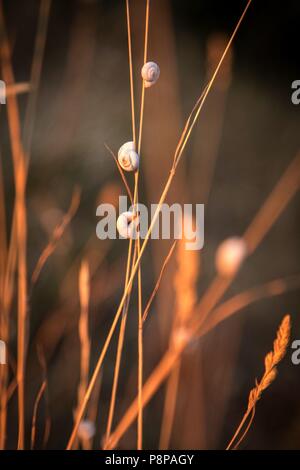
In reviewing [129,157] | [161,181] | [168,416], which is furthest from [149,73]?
[168,416]

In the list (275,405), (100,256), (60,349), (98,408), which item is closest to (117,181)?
(100,256)

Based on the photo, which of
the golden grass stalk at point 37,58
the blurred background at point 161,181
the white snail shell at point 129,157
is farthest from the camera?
the golden grass stalk at point 37,58

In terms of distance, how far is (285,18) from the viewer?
144 cm

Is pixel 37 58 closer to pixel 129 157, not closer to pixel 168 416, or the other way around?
pixel 129 157

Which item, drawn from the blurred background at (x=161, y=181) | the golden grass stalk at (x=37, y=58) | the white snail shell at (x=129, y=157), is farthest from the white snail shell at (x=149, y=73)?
the golden grass stalk at (x=37, y=58)

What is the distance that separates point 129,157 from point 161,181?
0.72 meters

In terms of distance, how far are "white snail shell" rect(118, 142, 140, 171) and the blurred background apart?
2.00 ft

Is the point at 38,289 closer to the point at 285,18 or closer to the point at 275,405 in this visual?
the point at 275,405

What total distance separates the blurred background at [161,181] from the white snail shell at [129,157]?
61 cm

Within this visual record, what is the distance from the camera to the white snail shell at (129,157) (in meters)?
0.56

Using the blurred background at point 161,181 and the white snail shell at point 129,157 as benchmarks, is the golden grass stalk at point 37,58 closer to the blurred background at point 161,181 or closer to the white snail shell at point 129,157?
the blurred background at point 161,181

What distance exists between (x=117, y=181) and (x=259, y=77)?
0.55 meters

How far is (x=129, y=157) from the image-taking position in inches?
22.3

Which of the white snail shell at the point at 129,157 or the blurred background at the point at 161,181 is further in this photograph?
the blurred background at the point at 161,181
